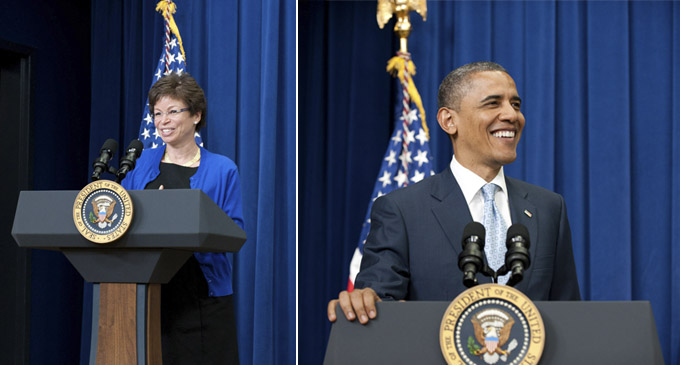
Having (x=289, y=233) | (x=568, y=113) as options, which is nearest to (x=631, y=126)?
(x=568, y=113)

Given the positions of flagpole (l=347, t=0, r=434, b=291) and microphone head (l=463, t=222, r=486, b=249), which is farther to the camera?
flagpole (l=347, t=0, r=434, b=291)

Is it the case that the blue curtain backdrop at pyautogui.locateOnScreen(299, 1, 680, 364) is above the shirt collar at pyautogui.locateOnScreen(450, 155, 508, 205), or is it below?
above

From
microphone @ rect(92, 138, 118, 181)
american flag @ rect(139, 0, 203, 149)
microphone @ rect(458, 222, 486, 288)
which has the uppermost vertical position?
american flag @ rect(139, 0, 203, 149)

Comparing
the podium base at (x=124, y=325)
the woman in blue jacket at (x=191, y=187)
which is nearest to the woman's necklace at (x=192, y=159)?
the woman in blue jacket at (x=191, y=187)

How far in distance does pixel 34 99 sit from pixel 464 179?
346 centimetres

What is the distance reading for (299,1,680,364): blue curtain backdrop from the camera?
4504 mm

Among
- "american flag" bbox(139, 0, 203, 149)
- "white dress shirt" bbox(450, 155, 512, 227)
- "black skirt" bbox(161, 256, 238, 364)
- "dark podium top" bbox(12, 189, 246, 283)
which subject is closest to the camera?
"white dress shirt" bbox(450, 155, 512, 227)

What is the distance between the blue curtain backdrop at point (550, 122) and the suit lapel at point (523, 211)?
2649 millimetres

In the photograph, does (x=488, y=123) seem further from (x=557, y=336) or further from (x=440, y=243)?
(x=557, y=336)

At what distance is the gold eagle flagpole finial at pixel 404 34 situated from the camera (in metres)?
4.54

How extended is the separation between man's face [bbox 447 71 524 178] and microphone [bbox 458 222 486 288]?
62 centimetres

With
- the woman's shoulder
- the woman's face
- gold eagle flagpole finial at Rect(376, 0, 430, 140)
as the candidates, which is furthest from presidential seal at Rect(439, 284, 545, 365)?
gold eagle flagpole finial at Rect(376, 0, 430, 140)

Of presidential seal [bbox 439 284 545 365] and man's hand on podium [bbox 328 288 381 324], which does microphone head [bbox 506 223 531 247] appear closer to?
presidential seal [bbox 439 284 545 365]

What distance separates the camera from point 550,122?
4.61m
